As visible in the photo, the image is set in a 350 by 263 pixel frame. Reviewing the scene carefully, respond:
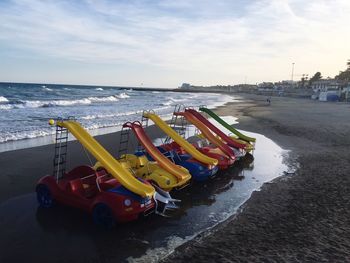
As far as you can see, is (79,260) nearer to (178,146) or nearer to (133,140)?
(178,146)

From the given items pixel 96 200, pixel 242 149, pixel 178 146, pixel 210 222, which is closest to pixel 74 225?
pixel 96 200

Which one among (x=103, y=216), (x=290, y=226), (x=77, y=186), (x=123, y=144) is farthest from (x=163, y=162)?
A: (x=123, y=144)

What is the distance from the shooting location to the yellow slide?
7.68 metres

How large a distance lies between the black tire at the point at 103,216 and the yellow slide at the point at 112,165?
0.65 m

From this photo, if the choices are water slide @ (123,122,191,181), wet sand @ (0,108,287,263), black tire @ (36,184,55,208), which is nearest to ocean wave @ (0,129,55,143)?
wet sand @ (0,108,287,263)

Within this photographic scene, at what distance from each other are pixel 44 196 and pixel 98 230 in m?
2.09

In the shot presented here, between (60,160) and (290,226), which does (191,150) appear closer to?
(290,226)

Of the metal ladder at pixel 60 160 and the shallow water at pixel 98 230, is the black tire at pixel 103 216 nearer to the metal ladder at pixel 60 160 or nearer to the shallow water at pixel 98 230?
the shallow water at pixel 98 230

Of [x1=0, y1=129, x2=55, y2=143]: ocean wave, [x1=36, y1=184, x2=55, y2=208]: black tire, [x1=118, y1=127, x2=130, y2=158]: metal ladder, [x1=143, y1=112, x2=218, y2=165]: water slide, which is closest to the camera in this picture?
[x1=36, y1=184, x2=55, y2=208]: black tire

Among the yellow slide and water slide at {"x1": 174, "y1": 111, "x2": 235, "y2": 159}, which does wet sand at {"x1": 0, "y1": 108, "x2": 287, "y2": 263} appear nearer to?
the yellow slide

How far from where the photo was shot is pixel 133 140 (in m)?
19.4

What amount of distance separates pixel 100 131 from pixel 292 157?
12.1 meters

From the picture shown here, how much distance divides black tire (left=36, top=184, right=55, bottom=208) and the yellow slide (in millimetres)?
1448

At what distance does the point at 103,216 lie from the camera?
296 inches
